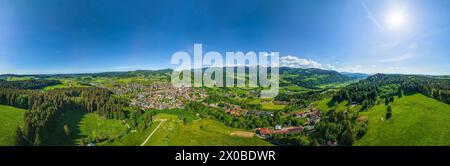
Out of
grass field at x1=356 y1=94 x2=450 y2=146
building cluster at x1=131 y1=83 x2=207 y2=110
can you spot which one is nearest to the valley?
grass field at x1=356 y1=94 x2=450 y2=146

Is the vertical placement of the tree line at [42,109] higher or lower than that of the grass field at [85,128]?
higher

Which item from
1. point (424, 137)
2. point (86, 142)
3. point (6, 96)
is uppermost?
point (6, 96)

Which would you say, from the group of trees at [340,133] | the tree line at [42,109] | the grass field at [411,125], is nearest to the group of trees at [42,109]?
the tree line at [42,109]

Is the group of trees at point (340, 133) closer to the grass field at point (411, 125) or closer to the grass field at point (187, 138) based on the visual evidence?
the grass field at point (411, 125)

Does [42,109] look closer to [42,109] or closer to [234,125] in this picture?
[42,109]

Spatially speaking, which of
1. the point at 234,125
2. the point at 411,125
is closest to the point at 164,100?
the point at 234,125
